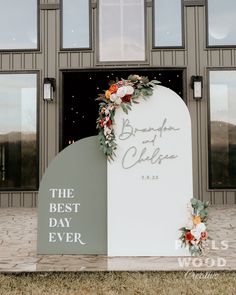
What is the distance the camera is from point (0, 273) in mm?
4809

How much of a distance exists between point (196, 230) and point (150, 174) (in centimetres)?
81

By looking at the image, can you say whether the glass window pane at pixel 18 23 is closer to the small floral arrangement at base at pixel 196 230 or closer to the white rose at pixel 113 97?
the white rose at pixel 113 97

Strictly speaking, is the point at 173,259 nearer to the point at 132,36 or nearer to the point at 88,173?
the point at 88,173

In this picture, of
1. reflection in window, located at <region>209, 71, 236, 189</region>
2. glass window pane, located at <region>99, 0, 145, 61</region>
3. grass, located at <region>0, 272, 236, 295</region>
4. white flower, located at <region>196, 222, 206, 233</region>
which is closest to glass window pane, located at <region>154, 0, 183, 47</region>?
glass window pane, located at <region>99, 0, 145, 61</region>

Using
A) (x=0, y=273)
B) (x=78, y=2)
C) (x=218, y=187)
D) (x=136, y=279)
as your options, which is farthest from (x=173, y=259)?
(x=78, y=2)

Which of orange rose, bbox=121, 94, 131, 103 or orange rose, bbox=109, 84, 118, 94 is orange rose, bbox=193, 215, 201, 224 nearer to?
orange rose, bbox=121, 94, 131, 103

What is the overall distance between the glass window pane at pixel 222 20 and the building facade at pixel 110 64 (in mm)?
25

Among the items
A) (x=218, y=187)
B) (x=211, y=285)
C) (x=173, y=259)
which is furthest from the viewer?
(x=218, y=187)

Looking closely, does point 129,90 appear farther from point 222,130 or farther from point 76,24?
point 76,24

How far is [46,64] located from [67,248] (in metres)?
7.53

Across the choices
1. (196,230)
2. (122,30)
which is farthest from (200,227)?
(122,30)

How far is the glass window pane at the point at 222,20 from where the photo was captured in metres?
12.5

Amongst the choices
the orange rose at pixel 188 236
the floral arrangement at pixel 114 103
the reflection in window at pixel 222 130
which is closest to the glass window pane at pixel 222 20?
the reflection in window at pixel 222 130

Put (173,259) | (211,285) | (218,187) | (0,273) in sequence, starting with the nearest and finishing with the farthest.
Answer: (211,285) < (0,273) < (173,259) < (218,187)
